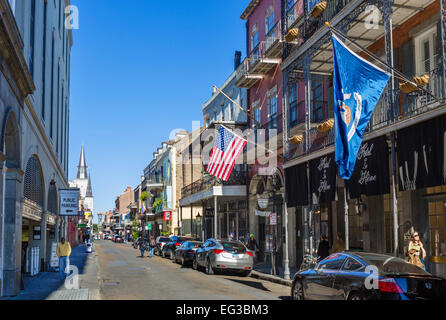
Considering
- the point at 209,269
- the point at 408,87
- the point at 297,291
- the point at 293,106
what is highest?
the point at 293,106

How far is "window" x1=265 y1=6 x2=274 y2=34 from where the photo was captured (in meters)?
26.9

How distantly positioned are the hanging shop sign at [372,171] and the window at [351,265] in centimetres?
424

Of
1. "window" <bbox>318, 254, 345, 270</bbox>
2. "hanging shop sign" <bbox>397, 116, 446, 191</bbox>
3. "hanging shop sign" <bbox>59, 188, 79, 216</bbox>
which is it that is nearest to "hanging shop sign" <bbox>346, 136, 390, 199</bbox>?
"hanging shop sign" <bbox>397, 116, 446, 191</bbox>

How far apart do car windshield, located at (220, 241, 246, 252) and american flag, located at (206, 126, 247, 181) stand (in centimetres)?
409

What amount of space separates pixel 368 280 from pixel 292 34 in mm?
12580

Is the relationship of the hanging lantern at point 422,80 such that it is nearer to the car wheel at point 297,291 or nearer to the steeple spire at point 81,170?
the car wheel at point 297,291

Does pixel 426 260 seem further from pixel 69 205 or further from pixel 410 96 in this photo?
pixel 69 205

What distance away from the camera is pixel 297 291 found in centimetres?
1223

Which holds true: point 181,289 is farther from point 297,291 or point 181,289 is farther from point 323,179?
point 323,179

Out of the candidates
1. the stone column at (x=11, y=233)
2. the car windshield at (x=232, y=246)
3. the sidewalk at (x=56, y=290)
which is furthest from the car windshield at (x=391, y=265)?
the car windshield at (x=232, y=246)

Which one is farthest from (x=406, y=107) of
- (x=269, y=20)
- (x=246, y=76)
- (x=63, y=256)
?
(x=269, y=20)

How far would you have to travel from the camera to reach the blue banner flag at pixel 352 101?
13.1 metres

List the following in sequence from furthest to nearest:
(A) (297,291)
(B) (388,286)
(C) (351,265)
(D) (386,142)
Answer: (D) (386,142), (A) (297,291), (C) (351,265), (B) (388,286)
